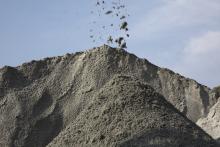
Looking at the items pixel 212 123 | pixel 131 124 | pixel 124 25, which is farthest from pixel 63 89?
pixel 131 124

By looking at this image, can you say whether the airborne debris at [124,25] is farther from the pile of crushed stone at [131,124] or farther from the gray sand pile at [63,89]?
the pile of crushed stone at [131,124]

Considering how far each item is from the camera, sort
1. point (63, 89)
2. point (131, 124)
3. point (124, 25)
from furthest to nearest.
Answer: point (63, 89), point (124, 25), point (131, 124)

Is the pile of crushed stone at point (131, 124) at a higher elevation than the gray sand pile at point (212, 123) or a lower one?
lower

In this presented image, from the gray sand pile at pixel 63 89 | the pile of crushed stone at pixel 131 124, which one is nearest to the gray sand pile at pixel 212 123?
the gray sand pile at pixel 63 89

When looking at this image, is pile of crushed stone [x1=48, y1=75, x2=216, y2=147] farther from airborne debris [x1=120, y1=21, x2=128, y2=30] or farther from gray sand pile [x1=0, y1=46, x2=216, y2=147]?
gray sand pile [x1=0, y1=46, x2=216, y2=147]

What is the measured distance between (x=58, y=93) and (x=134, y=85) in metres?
9.11

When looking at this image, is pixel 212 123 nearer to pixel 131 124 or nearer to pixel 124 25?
pixel 124 25

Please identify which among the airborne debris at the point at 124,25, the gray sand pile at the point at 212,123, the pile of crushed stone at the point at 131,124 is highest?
the airborne debris at the point at 124,25

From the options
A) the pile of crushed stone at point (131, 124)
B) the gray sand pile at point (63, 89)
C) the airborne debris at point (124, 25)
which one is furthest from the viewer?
the gray sand pile at point (63, 89)

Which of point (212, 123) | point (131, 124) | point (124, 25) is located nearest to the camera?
point (131, 124)

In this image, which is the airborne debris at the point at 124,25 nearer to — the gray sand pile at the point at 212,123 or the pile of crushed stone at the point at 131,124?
the pile of crushed stone at the point at 131,124

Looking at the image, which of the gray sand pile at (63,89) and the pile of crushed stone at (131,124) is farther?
the gray sand pile at (63,89)

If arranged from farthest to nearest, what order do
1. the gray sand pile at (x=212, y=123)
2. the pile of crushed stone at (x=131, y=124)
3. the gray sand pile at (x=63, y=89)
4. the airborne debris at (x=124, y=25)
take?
the gray sand pile at (x=63, y=89) → the gray sand pile at (x=212, y=123) → the airborne debris at (x=124, y=25) → the pile of crushed stone at (x=131, y=124)

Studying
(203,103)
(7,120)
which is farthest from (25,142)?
(203,103)
